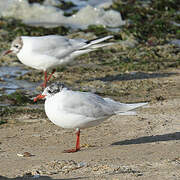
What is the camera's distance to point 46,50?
10273 millimetres

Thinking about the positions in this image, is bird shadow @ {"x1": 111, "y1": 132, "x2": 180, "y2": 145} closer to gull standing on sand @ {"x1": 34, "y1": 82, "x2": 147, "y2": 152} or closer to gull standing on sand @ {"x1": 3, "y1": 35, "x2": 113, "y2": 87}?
gull standing on sand @ {"x1": 34, "y1": 82, "x2": 147, "y2": 152}

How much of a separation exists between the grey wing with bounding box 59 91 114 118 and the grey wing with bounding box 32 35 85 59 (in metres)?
3.55

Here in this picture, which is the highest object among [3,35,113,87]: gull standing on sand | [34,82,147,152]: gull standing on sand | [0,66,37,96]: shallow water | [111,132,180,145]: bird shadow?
[34,82,147,152]: gull standing on sand

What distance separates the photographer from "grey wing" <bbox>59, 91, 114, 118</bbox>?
22.0ft

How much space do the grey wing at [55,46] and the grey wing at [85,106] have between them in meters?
3.55

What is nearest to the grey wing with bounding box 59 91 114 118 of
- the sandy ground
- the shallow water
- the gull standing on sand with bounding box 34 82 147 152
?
the gull standing on sand with bounding box 34 82 147 152

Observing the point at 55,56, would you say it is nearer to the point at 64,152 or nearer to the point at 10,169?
the point at 64,152

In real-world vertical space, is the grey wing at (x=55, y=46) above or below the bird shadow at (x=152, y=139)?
below

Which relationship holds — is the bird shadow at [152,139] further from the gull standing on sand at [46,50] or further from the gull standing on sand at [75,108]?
the gull standing on sand at [46,50]

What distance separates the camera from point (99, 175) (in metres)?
5.39

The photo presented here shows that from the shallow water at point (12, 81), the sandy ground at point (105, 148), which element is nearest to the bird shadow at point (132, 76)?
the shallow water at point (12, 81)

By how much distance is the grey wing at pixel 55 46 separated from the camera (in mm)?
10234

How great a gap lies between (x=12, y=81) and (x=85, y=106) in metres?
4.11

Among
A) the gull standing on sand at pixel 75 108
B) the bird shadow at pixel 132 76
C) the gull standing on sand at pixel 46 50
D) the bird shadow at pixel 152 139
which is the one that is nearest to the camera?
the gull standing on sand at pixel 75 108
